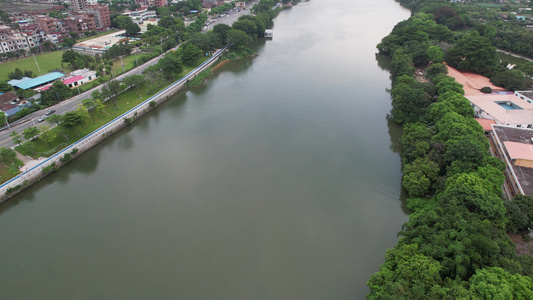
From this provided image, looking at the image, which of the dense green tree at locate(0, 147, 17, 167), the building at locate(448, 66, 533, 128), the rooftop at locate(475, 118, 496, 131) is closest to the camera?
the dense green tree at locate(0, 147, 17, 167)

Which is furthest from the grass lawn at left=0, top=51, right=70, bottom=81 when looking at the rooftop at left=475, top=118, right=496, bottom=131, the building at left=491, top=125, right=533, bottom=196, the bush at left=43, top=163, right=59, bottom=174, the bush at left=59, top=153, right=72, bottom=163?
the building at left=491, top=125, right=533, bottom=196

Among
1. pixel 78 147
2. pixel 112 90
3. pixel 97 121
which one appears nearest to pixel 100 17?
pixel 112 90

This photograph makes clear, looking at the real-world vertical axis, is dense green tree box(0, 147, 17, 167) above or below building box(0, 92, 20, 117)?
below

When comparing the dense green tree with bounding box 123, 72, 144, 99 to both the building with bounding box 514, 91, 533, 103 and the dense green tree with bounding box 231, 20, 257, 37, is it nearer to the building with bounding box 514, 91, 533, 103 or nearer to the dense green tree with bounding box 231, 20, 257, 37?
the dense green tree with bounding box 231, 20, 257, 37

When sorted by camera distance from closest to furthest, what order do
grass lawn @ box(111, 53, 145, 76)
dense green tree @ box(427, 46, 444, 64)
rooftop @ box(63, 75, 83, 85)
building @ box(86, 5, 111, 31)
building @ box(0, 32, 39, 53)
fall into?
rooftop @ box(63, 75, 83, 85)
dense green tree @ box(427, 46, 444, 64)
grass lawn @ box(111, 53, 145, 76)
building @ box(0, 32, 39, 53)
building @ box(86, 5, 111, 31)

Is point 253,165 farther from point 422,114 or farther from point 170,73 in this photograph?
point 170,73

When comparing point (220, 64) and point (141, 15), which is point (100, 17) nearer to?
Answer: point (141, 15)

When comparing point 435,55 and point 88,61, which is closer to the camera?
point 435,55

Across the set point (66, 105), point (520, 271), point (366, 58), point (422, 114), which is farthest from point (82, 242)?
point (366, 58)
